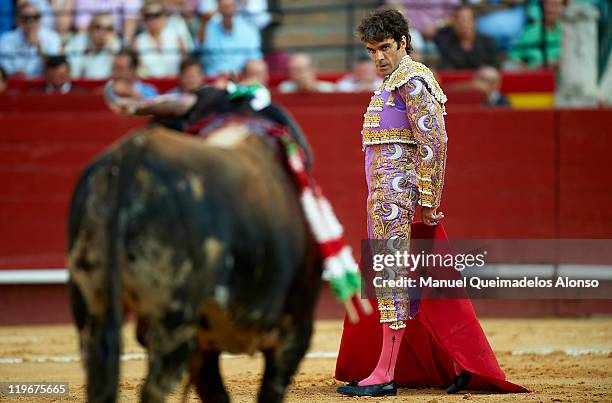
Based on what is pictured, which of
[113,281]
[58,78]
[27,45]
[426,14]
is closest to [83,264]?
[113,281]

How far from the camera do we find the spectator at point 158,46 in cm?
869

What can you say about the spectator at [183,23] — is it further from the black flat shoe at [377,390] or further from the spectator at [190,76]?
the black flat shoe at [377,390]

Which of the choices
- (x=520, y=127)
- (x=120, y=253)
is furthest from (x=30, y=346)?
(x=120, y=253)

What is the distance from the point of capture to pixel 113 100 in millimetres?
2922

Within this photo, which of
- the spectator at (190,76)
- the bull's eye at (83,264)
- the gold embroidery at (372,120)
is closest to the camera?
the bull's eye at (83,264)

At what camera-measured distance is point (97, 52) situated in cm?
876

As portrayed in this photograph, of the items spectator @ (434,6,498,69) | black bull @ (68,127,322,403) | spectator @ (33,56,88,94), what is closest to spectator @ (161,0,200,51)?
spectator @ (33,56,88,94)

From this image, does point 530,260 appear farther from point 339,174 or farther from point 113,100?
point 113,100

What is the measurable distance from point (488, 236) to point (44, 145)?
3198 mm

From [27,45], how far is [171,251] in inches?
267

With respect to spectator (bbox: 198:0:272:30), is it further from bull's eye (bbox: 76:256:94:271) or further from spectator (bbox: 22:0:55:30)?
bull's eye (bbox: 76:256:94:271)

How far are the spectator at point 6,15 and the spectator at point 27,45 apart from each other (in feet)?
0.26

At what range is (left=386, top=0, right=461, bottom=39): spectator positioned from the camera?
8719 millimetres

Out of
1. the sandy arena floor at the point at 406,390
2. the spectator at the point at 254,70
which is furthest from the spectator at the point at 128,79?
the sandy arena floor at the point at 406,390
